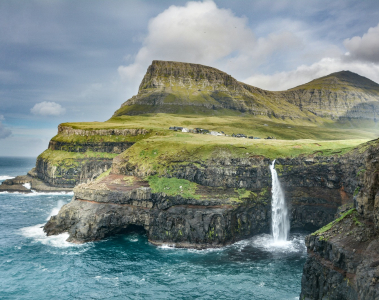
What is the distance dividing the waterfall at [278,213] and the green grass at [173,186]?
17.7m

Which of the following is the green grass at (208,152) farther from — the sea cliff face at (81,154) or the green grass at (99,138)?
the sea cliff face at (81,154)

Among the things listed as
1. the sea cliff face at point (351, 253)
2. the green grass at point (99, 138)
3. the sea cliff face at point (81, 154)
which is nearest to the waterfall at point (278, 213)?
the sea cliff face at point (351, 253)

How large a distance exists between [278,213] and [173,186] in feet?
78.9

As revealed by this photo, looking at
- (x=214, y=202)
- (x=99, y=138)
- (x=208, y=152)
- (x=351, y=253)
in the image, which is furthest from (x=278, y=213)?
(x=99, y=138)

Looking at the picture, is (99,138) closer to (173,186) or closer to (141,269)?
(173,186)

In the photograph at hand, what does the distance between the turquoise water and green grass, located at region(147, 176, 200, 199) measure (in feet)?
36.3

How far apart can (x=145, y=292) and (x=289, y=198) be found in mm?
38093

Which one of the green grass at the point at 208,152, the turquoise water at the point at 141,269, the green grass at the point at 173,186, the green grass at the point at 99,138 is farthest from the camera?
the green grass at the point at 99,138

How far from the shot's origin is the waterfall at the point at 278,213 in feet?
186

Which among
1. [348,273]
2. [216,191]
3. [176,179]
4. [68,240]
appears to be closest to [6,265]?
[68,240]

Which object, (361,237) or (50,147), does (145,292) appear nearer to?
(361,237)

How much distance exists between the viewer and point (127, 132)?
403 ft

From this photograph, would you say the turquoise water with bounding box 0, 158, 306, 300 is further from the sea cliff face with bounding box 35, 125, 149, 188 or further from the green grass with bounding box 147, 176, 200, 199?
the sea cliff face with bounding box 35, 125, 149, 188

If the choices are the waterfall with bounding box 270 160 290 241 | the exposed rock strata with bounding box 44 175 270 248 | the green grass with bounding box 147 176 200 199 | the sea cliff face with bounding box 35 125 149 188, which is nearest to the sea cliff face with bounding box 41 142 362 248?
the exposed rock strata with bounding box 44 175 270 248
